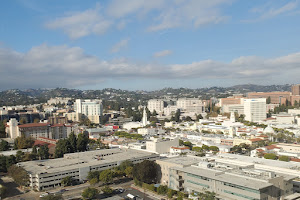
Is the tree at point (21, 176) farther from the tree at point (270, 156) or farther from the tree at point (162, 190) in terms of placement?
the tree at point (270, 156)

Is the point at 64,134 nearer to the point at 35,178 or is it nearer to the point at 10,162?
the point at 10,162

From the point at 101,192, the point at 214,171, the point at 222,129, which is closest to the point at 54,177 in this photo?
the point at 101,192

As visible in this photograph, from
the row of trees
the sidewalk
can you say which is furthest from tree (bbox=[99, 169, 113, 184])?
the row of trees

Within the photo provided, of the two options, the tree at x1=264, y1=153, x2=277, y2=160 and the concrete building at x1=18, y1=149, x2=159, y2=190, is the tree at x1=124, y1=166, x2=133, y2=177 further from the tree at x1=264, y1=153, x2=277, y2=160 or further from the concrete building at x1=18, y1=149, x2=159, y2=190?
the tree at x1=264, y1=153, x2=277, y2=160

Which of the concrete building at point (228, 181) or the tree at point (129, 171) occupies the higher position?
the concrete building at point (228, 181)

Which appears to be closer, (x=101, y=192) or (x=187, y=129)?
(x=101, y=192)

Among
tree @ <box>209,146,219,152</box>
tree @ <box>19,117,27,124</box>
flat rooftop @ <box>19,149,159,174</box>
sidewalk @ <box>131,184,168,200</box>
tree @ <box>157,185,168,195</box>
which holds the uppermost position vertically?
tree @ <box>19,117,27,124</box>

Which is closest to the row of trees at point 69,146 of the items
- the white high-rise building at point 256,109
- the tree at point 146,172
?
the tree at point 146,172

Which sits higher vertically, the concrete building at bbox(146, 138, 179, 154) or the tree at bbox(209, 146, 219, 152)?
the concrete building at bbox(146, 138, 179, 154)
